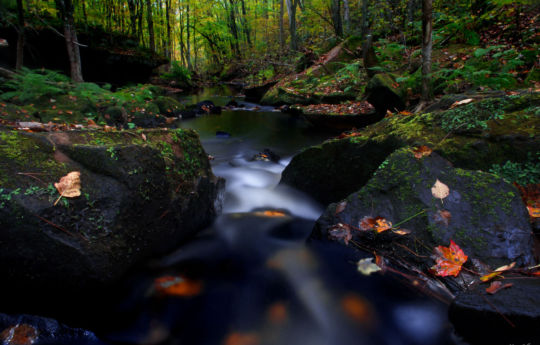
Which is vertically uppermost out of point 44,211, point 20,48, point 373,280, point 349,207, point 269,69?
point 269,69

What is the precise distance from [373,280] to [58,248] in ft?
7.06

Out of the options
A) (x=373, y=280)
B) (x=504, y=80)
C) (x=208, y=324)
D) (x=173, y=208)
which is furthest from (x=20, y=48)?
(x=504, y=80)

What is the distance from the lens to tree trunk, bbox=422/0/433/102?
12.1 ft

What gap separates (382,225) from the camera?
2137mm

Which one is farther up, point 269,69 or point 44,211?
point 269,69

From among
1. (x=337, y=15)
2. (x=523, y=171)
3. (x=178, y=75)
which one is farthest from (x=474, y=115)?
(x=178, y=75)

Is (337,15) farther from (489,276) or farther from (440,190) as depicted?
(489,276)

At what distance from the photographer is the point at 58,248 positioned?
5.20ft

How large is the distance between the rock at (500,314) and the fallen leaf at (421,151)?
1149 mm

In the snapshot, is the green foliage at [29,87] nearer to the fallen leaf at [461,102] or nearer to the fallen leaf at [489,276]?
the fallen leaf at [461,102]

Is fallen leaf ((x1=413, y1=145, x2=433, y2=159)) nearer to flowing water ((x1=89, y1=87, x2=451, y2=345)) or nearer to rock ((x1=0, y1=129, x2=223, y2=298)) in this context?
flowing water ((x1=89, y1=87, x2=451, y2=345))

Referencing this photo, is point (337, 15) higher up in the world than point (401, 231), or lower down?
higher up

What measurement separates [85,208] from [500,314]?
237 centimetres

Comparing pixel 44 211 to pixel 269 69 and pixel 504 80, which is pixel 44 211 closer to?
pixel 504 80
